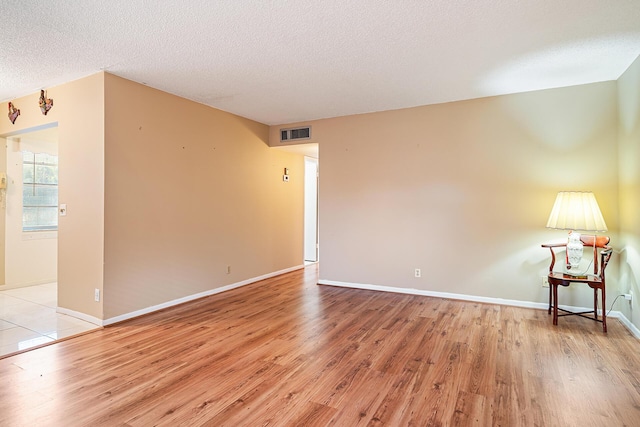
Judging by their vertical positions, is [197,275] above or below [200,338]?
above

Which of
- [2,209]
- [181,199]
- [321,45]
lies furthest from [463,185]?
[2,209]

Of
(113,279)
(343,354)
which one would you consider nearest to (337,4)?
(343,354)

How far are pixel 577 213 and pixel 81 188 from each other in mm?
5237

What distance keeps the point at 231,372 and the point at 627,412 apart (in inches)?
99.7

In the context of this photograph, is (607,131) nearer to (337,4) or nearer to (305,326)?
(337,4)

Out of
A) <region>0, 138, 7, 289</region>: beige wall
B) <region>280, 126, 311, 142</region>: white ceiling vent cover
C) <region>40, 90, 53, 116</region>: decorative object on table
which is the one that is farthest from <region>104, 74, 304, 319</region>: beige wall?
<region>0, 138, 7, 289</region>: beige wall

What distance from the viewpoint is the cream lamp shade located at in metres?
3.46

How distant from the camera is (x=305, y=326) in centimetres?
347

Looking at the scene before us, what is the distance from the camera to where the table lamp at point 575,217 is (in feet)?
11.4

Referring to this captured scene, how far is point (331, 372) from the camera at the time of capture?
2.51 meters

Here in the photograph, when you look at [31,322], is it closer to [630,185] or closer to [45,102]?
[45,102]

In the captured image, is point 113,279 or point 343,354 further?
point 113,279

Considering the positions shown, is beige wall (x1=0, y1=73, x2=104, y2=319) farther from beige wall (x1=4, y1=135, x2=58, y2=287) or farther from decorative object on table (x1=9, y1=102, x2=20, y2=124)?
beige wall (x1=4, y1=135, x2=58, y2=287)

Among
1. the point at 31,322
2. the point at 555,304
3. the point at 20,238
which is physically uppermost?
the point at 20,238
